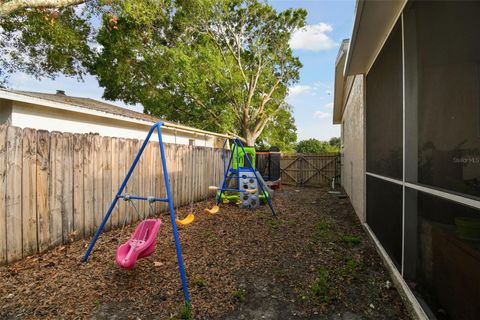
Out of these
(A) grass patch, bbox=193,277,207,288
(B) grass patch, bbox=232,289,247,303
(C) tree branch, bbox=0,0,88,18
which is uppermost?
(C) tree branch, bbox=0,0,88,18

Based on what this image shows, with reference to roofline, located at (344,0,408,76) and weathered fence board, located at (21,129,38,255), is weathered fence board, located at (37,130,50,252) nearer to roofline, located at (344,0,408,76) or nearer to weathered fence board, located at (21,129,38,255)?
weathered fence board, located at (21,129,38,255)

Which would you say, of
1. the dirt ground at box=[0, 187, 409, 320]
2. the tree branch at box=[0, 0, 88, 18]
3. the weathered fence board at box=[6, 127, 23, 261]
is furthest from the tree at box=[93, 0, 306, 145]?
the dirt ground at box=[0, 187, 409, 320]

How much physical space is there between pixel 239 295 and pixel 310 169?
11937mm

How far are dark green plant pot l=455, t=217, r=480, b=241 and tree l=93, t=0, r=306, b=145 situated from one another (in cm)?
1407

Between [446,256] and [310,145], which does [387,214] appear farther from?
[310,145]

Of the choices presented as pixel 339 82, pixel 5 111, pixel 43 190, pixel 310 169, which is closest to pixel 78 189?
pixel 43 190

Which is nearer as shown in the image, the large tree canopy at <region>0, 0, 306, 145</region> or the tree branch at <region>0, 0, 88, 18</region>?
the tree branch at <region>0, 0, 88, 18</region>

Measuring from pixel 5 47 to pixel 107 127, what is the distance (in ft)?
27.0

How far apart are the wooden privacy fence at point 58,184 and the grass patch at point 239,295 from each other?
270 cm

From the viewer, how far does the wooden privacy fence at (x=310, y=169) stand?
13.3m

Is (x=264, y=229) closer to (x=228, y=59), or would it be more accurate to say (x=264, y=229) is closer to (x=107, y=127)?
(x=107, y=127)

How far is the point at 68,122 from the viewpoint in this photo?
731cm

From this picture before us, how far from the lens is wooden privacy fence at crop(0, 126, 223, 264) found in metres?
2.99

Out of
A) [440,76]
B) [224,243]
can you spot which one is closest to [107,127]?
[224,243]
